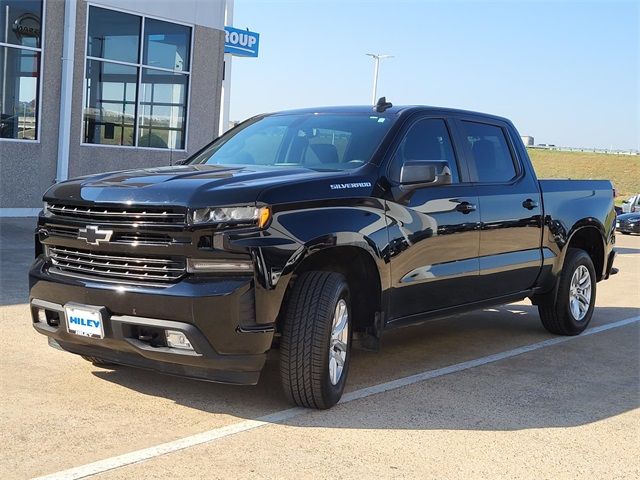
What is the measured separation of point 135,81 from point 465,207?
1168 cm

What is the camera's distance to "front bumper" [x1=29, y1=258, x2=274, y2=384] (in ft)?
14.6

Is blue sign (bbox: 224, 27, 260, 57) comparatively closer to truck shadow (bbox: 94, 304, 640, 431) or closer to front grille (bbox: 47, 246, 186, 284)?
truck shadow (bbox: 94, 304, 640, 431)

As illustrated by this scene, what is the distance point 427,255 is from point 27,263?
6063 mm

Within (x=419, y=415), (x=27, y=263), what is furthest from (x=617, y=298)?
(x=27, y=263)

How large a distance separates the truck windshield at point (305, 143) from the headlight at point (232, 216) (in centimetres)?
108

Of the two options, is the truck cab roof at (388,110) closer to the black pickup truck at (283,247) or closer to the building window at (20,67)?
the black pickup truck at (283,247)

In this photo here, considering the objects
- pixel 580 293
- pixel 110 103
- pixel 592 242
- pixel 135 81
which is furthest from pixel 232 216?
pixel 135 81

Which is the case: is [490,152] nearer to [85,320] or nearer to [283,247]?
[283,247]

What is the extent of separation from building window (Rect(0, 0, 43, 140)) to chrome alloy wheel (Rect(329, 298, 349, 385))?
1100 cm

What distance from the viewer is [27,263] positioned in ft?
33.4

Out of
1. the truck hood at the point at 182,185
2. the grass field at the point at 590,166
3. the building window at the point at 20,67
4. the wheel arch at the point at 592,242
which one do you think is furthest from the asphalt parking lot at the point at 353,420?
the grass field at the point at 590,166

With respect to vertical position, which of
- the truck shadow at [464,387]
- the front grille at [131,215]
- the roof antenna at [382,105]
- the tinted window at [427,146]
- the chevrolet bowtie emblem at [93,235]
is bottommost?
the truck shadow at [464,387]

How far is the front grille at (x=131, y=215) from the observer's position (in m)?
4.55

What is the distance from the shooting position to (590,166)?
249ft
